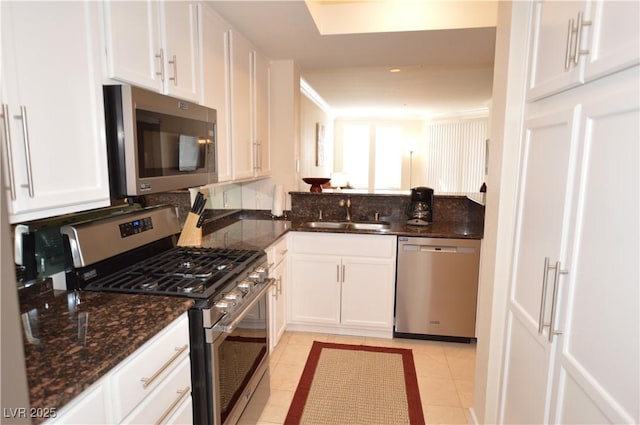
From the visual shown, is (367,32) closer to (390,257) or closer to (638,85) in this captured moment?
(390,257)

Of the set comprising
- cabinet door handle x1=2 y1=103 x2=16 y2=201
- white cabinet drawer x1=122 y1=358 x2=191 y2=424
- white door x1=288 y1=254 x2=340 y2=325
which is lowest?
white door x1=288 y1=254 x2=340 y2=325

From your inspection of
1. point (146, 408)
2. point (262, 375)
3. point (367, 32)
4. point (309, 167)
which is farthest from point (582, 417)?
point (309, 167)

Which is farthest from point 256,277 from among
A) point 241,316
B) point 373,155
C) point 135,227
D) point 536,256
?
point 373,155

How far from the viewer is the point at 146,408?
1.17 meters

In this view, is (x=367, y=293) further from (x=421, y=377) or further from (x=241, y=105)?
(x=241, y=105)

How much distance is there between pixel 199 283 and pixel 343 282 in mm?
1655

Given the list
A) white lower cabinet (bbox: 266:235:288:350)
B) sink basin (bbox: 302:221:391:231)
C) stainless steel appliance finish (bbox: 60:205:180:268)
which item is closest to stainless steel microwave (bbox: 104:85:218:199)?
stainless steel appliance finish (bbox: 60:205:180:268)

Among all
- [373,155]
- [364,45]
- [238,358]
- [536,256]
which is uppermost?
[364,45]

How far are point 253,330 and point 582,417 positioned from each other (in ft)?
4.62

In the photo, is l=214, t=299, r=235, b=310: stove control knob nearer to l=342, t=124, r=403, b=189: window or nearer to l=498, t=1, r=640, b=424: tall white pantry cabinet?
l=498, t=1, r=640, b=424: tall white pantry cabinet

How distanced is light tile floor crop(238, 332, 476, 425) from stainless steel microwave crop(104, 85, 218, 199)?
130 centimetres

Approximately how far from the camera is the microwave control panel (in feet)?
5.54

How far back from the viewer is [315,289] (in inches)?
122

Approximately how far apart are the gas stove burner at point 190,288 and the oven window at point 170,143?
1.51 feet
